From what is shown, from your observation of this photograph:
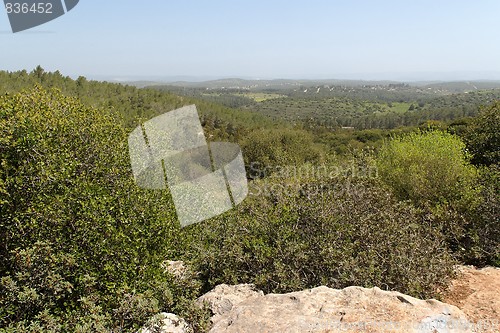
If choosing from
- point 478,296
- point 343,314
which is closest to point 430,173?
point 478,296

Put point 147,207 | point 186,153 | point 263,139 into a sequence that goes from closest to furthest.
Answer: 1. point 147,207
2. point 186,153
3. point 263,139

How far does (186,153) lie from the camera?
56.1 ft

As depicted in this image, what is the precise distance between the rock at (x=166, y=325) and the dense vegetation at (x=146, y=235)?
0.17 m

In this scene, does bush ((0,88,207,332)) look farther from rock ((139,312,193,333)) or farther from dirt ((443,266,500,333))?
dirt ((443,266,500,333))

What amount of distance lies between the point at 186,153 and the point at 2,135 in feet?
24.8

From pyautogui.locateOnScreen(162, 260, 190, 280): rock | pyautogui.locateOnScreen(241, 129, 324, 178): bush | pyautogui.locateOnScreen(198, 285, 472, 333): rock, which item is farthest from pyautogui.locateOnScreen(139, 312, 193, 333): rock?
pyautogui.locateOnScreen(241, 129, 324, 178): bush

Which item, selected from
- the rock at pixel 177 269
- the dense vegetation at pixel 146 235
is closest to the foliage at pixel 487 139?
the dense vegetation at pixel 146 235

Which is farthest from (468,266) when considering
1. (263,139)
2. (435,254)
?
(263,139)

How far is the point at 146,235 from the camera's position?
35.8ft

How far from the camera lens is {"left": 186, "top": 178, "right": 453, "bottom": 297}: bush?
942cm

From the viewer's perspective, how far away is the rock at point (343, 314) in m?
5.96

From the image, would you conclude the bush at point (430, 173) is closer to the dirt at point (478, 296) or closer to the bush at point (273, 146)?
the dirt at point (478, 296)

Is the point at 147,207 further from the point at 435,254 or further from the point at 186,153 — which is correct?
the point at 435,254

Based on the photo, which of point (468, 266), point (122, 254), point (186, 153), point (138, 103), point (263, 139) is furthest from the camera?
point (138, 103)
